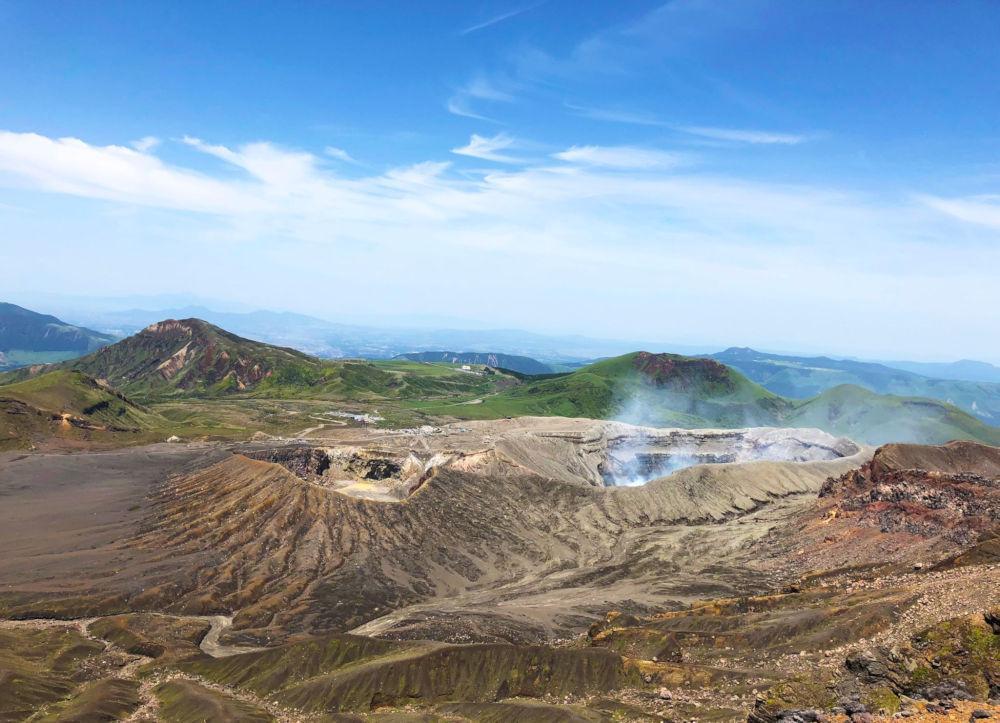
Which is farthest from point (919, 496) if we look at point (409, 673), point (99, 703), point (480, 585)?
point (99, 703)

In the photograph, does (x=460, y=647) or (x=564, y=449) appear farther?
(x=564, y=449)

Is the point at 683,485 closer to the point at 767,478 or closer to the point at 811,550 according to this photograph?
the point at 767,478

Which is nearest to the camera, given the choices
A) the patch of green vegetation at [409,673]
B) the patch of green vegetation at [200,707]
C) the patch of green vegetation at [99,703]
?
the patch of green vegetation at [409,673]

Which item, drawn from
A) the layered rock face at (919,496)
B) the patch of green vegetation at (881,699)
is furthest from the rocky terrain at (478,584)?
the layered rock face at (919,496)

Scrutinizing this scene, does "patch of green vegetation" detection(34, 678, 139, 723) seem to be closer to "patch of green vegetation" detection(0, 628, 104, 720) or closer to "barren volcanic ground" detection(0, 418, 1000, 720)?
"barren volcanic ground" detection(0, 418, 1000, 720)

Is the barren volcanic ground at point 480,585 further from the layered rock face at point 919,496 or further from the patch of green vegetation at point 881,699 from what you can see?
the layered rock face at point 919,496

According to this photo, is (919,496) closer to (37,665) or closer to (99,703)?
(99,703)

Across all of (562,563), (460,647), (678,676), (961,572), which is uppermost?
(961,572)

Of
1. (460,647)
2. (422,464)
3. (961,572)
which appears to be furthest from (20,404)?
(961,572)
